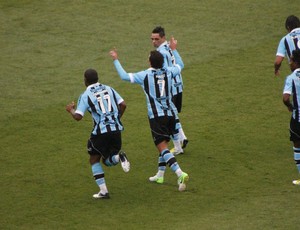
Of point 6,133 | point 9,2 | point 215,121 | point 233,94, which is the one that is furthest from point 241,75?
point 9,2

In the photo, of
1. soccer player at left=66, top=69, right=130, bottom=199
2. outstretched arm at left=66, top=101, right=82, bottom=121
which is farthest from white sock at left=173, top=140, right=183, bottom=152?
outstretched arm at left=66, top=101, right=82, bottom=121

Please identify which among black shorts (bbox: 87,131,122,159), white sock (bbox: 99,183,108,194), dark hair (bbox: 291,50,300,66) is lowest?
white sock (bbox: 99,183,108,194)

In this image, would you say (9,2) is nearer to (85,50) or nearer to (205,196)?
(85,50)

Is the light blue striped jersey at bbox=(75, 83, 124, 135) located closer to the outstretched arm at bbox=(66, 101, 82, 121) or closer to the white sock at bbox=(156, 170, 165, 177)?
the outstretched arm at bbox=(66, 101, 82, 121)

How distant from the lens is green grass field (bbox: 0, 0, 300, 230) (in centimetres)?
1177

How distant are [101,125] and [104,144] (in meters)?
0.31

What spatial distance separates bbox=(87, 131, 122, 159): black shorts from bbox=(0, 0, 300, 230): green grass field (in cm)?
77

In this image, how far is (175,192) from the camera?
41.3ft

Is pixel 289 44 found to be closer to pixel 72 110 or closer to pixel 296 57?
pixel 296 57

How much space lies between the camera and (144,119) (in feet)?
53.7

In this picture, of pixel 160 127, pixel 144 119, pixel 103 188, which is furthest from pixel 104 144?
pixel 144 119

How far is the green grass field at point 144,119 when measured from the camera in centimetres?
1177

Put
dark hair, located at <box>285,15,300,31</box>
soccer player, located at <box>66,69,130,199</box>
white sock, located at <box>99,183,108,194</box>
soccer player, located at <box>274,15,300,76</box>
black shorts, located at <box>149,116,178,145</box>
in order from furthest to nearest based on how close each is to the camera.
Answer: dark hair, located at <box>285,15,300,31</box>
soccer player, located at <box>274,15,300,76</box>
black shorts, located at <box>149,116,178,145</box>
white sock, located at <box>99,183,108,194</box>
soccer player, located at <box>66,69,130,199</box>

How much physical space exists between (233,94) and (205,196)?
5574 millimetres
